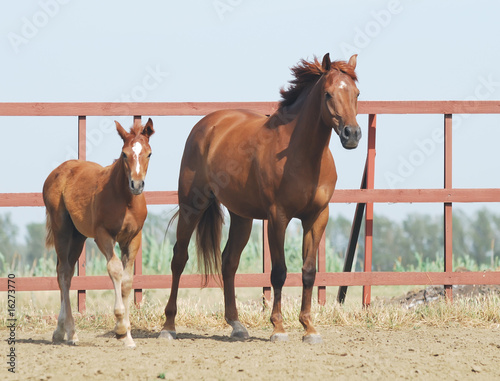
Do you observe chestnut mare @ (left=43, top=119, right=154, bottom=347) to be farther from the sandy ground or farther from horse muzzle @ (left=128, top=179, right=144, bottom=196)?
the sandy ground

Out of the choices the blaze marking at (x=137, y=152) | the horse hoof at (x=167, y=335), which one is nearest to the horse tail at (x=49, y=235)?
the horse hoof at (x=167, y=335)

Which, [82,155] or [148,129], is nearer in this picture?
[148,129]

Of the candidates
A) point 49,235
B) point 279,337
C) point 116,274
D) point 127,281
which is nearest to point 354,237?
point 279,337

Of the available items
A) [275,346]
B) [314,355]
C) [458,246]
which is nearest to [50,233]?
[275,346]

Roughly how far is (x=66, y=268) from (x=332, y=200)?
305 cm

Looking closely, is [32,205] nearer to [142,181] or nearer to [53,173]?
[53,173]

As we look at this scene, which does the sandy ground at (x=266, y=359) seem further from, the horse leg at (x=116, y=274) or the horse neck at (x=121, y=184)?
the horse neck at (x=121, y=184)

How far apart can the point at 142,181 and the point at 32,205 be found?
279 cm

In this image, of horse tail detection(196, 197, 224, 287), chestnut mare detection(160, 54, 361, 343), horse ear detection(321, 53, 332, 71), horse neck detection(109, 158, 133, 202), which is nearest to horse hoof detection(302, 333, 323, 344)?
chestnut mare detection(160, 54, 361, 343)

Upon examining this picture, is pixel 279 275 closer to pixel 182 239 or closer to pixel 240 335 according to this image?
pixel 240 335

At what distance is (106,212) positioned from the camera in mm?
5887

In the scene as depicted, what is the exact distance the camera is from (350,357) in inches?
205

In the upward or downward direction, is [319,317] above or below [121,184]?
below

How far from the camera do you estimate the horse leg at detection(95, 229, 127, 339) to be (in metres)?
5.73
